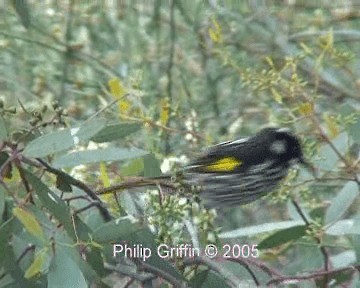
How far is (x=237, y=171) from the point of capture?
1.37m

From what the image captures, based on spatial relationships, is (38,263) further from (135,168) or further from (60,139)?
(135,168)

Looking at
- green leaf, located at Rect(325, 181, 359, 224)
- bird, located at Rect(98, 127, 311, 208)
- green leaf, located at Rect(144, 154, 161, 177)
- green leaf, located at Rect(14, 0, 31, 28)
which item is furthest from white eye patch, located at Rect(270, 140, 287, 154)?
green leaf, located at Rect(14, 0, 31, 28)

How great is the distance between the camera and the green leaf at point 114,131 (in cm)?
137

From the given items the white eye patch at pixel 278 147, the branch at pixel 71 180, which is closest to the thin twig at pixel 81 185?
the branch at pixel 71 180

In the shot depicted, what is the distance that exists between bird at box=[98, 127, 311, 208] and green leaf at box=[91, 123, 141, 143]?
0.22 feet

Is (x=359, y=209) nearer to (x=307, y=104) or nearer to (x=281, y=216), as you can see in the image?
(x=281, y=216)

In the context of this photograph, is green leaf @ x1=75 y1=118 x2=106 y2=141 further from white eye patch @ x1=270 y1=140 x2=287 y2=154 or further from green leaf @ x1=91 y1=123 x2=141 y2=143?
white eye patch @ x1=270 y1=140 x2=287 y2=154

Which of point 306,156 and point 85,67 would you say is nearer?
point 306,156

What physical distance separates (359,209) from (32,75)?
3.35 feet

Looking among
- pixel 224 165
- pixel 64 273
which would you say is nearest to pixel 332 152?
pixel 224 165

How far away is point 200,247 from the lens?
51.8 inches

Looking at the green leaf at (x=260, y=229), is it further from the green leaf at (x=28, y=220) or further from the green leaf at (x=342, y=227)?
the green leaf at (x=28, y=220)

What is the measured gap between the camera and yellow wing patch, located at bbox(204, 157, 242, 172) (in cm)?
135

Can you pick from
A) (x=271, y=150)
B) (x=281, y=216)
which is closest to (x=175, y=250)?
(x=271, y=150)
